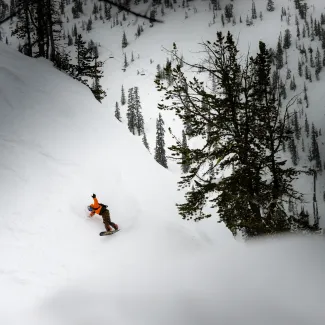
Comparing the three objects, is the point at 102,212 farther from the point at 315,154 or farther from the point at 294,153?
the point at 315,154

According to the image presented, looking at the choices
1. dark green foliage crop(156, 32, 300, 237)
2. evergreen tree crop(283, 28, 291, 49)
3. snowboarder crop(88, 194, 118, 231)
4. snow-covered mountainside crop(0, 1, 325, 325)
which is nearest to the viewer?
snow-covered mountainside crop(0, 1, 325, 325)

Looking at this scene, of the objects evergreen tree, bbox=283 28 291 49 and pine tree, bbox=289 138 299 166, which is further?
evergreen tree, bbox=283 28 291 49

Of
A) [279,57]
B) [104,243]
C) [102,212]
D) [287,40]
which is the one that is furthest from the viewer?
[287,40]

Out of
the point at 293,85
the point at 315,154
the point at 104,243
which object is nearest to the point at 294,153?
the point at 315,154

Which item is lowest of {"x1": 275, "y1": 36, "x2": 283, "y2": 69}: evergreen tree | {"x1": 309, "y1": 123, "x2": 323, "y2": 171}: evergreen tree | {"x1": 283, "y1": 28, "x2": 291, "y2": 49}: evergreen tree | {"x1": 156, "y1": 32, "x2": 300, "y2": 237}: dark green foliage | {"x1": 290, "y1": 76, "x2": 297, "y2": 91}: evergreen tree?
{"x1": 309, "y1": 123, "x2": 323, "y2": 171}: evergreen tree

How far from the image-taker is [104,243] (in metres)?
8.73

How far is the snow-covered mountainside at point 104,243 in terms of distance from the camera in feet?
9.16

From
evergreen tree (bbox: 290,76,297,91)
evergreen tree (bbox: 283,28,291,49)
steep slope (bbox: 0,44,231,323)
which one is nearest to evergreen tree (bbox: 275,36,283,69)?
evergreen tree (bbox: 283,28,291,49)

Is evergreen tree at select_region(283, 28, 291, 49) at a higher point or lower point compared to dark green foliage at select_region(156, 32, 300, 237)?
lower

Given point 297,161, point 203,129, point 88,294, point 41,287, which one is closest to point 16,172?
point 41,287

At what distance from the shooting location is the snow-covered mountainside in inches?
110

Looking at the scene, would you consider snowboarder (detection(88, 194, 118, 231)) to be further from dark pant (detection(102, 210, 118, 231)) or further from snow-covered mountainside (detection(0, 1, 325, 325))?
snow-covered mountainside (detection(0, 1, 325, 325))

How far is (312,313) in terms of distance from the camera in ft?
7.22

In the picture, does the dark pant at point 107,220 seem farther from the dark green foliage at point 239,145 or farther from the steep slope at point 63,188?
the dark green foliage at point 239,145
